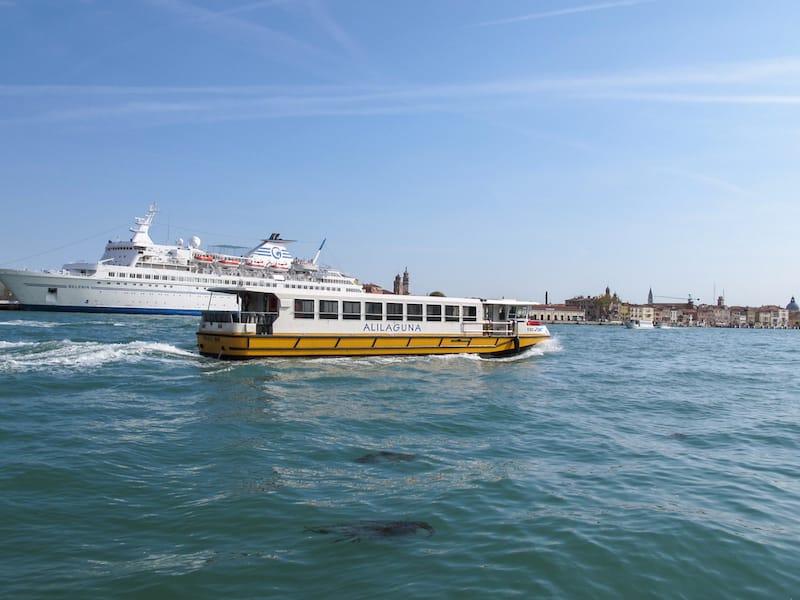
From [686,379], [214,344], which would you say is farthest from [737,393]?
[214,344]

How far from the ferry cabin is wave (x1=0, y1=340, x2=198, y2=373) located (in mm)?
2144

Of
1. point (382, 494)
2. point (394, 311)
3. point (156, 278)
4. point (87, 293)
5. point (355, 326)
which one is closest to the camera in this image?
point (382, 494)

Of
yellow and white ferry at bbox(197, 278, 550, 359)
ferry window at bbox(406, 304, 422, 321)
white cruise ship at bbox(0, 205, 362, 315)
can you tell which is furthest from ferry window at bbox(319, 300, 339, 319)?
white cruise ship at bbox(0, 205, 362, 315)

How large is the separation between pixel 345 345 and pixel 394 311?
3056 mm

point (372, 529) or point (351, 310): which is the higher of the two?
point (351, 310)

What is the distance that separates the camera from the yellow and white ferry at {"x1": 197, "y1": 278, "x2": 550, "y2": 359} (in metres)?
23.1

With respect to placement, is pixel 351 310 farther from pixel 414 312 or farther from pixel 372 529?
pixel 372 529

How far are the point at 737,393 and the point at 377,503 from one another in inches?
687

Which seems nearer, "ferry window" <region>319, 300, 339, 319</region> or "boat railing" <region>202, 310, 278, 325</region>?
"boat railing" <region>202, 310, 278, 325</region>

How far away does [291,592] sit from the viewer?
518cm

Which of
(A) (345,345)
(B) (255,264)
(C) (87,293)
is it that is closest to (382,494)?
(A) (345,345)

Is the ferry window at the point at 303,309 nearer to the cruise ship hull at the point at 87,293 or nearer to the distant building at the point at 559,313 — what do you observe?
the cruise ship hull at the point at 87,293

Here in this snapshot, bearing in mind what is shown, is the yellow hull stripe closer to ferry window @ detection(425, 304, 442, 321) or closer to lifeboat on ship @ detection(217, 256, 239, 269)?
ferry window @ detection(425, 304, 442, 321)

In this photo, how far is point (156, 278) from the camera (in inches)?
2931
